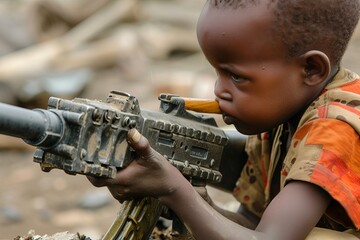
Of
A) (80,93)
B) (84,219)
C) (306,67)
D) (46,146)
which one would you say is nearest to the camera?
(46,146)

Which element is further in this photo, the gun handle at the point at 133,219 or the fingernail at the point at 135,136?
the gun handle at the point at 133,219

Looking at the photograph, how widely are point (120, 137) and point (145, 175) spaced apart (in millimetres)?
163

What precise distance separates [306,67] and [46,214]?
14.7 ft

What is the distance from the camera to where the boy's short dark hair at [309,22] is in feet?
9.91

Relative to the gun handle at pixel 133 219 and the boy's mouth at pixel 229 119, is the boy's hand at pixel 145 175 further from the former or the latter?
the boy's mouth at pixel 229 119

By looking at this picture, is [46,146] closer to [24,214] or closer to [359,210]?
[359,210]

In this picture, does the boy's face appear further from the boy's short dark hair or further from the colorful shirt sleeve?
the colorful shirt sleeve

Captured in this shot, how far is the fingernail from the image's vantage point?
2.75m

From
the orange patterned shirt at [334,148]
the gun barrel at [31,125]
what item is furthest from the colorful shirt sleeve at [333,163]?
the gun barrel at [31,125]

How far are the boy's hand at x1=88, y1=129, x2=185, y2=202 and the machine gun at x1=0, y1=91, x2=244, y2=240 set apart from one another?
4 cm

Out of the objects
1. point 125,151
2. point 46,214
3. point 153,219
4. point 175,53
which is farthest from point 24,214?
point 175,53

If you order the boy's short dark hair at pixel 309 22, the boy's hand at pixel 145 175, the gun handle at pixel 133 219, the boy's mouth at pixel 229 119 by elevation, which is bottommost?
the gun handle at pixel 133 219

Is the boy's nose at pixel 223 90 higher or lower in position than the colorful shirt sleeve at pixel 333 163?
higher

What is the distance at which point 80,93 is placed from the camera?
33.1 ft
